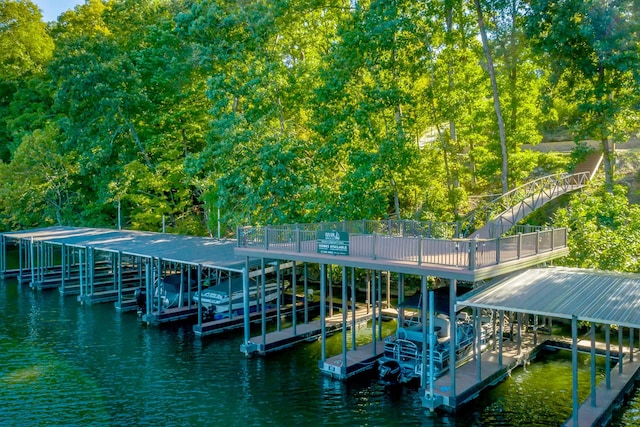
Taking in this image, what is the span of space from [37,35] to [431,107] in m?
51.8

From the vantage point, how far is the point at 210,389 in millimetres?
16156

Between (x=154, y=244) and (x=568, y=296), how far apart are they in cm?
2156

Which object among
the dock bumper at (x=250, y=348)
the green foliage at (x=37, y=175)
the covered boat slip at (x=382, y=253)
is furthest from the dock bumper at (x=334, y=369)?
the green foliage at (x=37, y=175)

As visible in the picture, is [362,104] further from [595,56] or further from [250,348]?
[250,348]

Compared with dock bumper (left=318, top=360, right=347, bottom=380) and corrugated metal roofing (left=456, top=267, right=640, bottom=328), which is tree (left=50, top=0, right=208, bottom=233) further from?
corrugated metal roofing (left=456, top=267, right=640, bottom=328)

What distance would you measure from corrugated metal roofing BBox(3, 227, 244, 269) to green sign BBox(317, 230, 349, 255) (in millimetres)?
5327

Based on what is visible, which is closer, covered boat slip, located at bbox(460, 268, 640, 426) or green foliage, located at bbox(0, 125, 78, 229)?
covered boat slip, located at bbox(460, 268, 640, 426)

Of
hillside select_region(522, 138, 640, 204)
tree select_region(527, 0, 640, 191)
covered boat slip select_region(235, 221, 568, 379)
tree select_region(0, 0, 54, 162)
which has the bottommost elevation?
covered boat slip select_region(235, 221, 568, 379)

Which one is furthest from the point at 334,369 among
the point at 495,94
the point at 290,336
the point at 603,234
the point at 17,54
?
the point at 17,54

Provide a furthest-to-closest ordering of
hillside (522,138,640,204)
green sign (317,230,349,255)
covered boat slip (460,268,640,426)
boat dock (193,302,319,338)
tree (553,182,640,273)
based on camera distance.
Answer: hillside (522,138,640,204) < boat dock (193,302,319,338) < tree (553,182,640,273) < green sign (317,230,349,255) < covered boat slip (460,268,640,426)

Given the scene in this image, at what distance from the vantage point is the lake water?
1404cm

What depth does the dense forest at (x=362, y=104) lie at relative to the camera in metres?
24.4

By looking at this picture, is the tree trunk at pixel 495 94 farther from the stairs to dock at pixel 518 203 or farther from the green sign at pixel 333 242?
the green sign at pixel 333 242

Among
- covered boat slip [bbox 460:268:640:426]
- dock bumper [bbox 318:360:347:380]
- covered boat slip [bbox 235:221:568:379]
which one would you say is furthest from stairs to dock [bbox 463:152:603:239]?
dock bumper [bbox 318:360:347:380]
